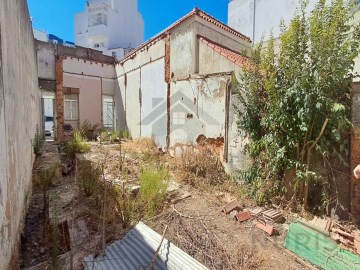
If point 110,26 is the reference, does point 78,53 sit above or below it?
below

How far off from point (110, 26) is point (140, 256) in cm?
3150

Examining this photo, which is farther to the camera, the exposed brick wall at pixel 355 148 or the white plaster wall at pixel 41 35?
the white plaster wall at pixel 41 35

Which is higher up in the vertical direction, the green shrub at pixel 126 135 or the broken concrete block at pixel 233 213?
the green shrub at pixel 126 135

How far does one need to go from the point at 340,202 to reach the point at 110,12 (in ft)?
104

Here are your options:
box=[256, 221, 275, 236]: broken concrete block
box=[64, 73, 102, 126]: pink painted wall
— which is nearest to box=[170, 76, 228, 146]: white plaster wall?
box=[256, 221, 275, 236]: broken concrete block

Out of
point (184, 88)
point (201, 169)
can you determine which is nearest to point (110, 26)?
point (184, 88)

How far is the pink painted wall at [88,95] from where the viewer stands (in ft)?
44.9

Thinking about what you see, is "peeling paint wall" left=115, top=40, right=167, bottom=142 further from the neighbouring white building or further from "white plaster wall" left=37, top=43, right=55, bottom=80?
the neighbouring white building

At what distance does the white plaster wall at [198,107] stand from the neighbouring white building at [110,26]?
22495mm

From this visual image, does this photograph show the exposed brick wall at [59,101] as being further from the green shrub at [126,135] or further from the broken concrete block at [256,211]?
the broken concrete block at [256,211]

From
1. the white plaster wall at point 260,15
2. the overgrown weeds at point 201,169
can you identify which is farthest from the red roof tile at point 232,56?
the white plaster wall at point 260,15

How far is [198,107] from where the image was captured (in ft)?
25.0

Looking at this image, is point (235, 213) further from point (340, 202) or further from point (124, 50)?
point (124, 50)

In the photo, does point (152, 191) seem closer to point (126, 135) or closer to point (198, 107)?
point (198, 107)
